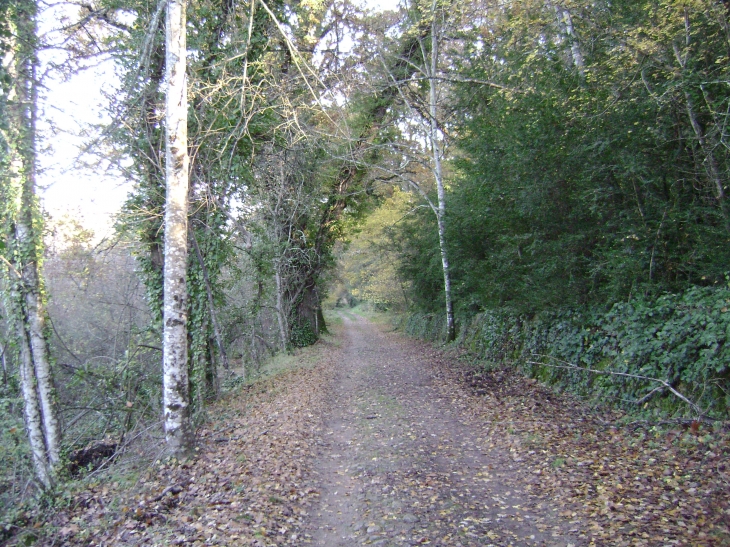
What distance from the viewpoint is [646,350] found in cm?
704

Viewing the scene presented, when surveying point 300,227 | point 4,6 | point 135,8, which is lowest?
point 300,227

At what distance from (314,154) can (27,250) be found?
31.5 feet

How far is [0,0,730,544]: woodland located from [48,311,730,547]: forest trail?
20.1 inches

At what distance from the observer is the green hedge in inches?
235

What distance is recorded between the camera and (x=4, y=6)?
7160 mm

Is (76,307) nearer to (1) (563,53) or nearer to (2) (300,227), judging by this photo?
(2) (300,227)

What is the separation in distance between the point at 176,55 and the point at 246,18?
4.60m

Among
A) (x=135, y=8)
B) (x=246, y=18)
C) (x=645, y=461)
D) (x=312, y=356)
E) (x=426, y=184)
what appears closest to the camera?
(x=645, y=461)

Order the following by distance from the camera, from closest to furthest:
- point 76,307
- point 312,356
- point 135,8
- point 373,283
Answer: point 135,8 < point 76,307 < point 312,356 < point 373,283

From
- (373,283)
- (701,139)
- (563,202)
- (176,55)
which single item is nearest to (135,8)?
(176,55)

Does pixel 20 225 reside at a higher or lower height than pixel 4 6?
lower

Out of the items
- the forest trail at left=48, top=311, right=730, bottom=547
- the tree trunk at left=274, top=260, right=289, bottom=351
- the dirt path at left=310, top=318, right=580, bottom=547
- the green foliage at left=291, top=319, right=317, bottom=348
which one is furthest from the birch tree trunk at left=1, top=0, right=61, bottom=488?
the green foliage at left=291, top=319, right=317, bottom=348

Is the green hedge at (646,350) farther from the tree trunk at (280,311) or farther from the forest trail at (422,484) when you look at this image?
the tree trunk at (280,311)

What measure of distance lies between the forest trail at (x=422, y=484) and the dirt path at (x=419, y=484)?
0.02 metres
